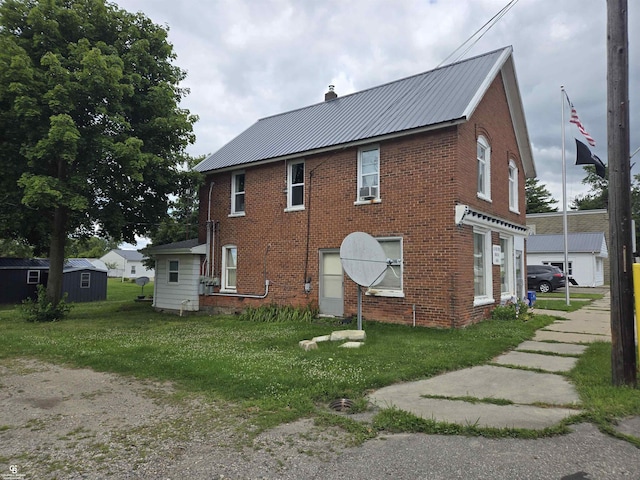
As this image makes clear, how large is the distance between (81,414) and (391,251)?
8561mm

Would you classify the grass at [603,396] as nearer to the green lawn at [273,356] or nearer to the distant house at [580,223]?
the green lawn at [273,356]

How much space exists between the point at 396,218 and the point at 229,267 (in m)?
7.08

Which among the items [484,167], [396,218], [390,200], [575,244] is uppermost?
[484,167]

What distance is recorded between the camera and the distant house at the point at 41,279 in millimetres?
24031

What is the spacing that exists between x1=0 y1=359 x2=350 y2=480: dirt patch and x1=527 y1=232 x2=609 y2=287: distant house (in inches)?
1350

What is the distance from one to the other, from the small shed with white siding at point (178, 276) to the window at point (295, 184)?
4.28 metres

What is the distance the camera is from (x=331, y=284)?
13.1m

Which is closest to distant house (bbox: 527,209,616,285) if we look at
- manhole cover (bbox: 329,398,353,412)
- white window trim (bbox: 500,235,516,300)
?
white window trim (bbox: 500,235,516,300)

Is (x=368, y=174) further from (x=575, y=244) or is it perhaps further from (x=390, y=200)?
(x=575, y=244)

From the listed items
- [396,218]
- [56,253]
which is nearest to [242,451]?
[396,218]

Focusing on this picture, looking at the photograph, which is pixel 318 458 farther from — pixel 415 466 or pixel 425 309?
pixel 425 309

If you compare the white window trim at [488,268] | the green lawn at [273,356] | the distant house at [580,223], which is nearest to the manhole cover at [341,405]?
the green lawn at [273,356]

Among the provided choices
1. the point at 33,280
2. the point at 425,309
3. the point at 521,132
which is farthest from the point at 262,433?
the point at 33,280

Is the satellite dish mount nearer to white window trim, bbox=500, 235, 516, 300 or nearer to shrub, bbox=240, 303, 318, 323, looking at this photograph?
shrub, bbox=240, 303, 318, 323
